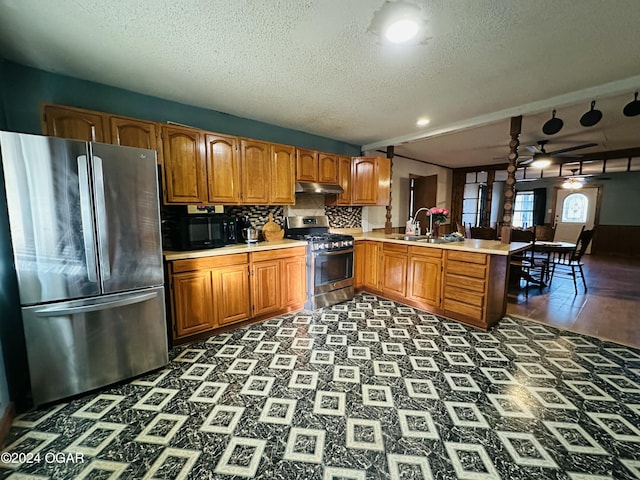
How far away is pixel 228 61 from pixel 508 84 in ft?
8.30

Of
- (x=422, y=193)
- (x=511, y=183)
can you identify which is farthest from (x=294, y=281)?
(x=422, y=193)

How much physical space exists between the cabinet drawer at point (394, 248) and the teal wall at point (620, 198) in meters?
8.12

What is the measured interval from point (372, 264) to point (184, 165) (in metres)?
2.85

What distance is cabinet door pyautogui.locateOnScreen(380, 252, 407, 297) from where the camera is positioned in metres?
3.62

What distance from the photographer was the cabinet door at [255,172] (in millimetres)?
3041

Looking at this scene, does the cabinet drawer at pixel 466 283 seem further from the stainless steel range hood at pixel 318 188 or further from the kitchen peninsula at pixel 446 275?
the stainless steel range hood at pixel 318 188

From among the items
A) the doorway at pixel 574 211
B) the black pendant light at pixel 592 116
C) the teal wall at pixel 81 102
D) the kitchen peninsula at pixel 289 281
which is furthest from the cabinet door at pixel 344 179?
the doorway at pixel 574 211

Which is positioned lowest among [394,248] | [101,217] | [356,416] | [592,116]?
[356,416]

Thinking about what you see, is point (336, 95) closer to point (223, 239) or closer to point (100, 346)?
point (223, 239)

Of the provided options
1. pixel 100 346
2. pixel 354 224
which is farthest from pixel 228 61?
pixel 354 224

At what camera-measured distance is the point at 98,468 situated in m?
1.33

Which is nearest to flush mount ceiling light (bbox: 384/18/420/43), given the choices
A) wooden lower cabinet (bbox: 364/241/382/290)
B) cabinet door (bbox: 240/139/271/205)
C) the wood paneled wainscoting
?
cabinet door (bbox: 240/139/271/205)

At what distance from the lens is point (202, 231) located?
8.77ft

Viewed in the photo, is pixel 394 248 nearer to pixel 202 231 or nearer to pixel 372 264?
pixel 372 264
